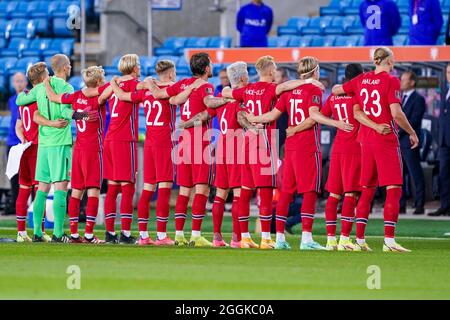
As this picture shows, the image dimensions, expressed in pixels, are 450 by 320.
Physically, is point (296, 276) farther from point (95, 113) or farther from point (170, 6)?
point (170, 6)

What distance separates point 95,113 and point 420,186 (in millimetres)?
7419

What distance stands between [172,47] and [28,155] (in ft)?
44.4

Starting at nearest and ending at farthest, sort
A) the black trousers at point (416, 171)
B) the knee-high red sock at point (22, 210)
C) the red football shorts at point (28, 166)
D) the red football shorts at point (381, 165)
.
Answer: the red football shorts at point (381, 165) → the knee-high red sock at point (22, 210) → the red football shorts at point (28, 166) → the black trousers at point (416, 171)

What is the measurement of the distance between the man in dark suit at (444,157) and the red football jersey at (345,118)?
6.29 meters

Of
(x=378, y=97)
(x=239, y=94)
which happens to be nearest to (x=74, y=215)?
(x=239, y=94)

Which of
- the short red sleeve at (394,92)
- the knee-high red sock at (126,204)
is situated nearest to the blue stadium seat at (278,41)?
the knee-high red sock at (126,204)

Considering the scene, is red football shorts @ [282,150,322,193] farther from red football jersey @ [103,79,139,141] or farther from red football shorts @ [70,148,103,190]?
red football shorts @ [70,148,103,190]

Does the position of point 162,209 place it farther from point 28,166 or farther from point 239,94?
point 28,166

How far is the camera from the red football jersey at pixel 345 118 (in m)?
15.4

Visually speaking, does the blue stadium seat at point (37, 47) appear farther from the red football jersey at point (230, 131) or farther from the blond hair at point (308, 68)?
the blond hair at point (308, 68)

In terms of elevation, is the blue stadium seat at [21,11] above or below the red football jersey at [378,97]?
above

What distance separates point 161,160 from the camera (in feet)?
52.2

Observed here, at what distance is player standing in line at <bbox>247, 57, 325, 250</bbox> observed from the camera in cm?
1525

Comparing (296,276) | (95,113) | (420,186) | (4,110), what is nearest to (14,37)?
(4,110)
